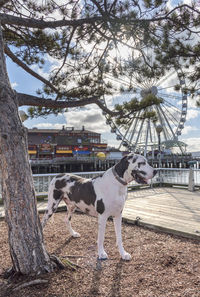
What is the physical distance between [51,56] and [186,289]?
4001mm

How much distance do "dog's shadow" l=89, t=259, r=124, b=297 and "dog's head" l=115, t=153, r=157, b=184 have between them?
0.92 meters

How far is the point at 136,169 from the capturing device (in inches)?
96.0

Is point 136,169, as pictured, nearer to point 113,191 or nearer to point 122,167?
point 122,167

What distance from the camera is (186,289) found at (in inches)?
74.8

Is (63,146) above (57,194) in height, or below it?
above

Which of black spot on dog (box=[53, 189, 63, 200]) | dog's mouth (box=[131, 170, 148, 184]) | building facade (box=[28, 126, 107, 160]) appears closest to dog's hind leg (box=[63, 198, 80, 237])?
black spot on dog (box=[53, 189, 63, 200])

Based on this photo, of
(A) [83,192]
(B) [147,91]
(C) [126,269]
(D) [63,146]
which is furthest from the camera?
(D) [63,146]

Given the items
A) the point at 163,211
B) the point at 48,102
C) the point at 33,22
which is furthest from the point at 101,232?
the point at 33,22

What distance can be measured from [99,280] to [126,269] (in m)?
0.35

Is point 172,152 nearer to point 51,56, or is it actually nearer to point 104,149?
point 104,149

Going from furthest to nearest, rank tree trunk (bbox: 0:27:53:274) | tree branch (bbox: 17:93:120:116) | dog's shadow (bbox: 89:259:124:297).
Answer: tree branch (bbox: 17:93:120:116) < tree trunk (bbox: 0:27:53:274) < dog's shadow (bbox: 89:259:124:297)

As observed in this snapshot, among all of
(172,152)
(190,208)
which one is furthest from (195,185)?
(172,152)

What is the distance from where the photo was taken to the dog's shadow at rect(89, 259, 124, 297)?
1906mm

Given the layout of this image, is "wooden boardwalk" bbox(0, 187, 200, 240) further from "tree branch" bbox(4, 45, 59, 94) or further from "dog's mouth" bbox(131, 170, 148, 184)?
"tree branch" bbox(4, 45, 59, 94)
